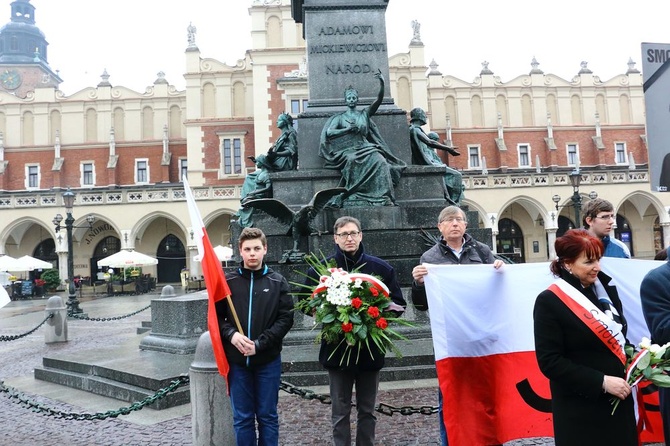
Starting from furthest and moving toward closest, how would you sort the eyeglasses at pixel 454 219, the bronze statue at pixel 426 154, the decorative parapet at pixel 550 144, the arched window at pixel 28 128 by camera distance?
the decorative parapet at pixel 550 144 → the arched window at pixel 28 128 → the bronze statue at pixel 426 154 → the eyeglasses at pixel 454 219

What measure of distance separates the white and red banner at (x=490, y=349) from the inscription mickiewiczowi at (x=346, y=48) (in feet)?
17.3

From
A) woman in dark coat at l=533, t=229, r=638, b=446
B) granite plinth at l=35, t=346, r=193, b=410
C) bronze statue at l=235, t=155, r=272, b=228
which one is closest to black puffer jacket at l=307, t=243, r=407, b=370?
woman in dark coat at l=533, t=229, r=638, b=446

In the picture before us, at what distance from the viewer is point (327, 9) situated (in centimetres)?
822

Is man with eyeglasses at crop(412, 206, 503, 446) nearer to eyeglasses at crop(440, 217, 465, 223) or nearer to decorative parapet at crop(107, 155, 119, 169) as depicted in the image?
eyeglasses at crop(440, 217, 465, 223)

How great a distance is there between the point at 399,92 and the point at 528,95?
34.5ft

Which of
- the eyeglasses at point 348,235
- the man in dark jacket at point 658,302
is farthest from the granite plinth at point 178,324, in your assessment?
the man in dark jacket at point 658,302

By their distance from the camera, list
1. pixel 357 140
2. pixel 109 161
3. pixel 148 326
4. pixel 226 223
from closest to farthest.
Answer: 1. pixel 357 140
2. pixel 148 326
3. pixel 226 223
4. pixel 109 161

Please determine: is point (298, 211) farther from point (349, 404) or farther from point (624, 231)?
point (624, 231)

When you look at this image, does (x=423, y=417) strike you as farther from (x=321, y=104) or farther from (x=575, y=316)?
(x=321, y=104)

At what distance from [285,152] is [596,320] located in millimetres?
6038

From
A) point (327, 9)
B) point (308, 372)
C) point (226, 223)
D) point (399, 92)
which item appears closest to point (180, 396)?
point (308, 372)

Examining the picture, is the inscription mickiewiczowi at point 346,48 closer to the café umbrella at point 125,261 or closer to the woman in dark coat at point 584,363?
the woman in dark coat at point 584,363

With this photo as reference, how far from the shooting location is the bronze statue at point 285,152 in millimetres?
8055

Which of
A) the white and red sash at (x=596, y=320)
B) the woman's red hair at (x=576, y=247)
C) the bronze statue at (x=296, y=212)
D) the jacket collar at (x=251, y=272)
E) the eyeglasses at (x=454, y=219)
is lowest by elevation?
the white and red sash at (x=596, y=320)
